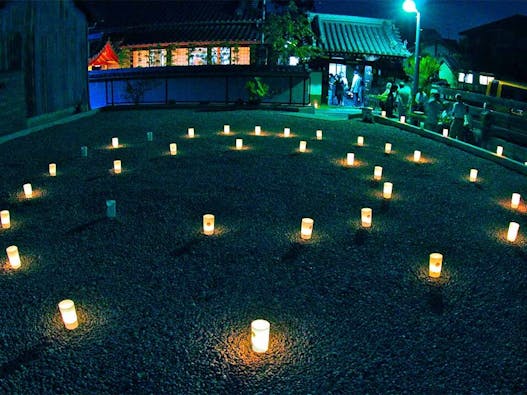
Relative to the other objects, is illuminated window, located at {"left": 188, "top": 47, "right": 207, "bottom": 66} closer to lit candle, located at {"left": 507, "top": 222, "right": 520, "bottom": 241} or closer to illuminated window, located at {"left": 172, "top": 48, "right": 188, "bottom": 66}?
illuminated window, located at {"left": 172, "top": 48, "right": 188, "bottom": 66}

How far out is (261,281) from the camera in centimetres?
554

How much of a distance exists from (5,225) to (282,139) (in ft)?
25.3

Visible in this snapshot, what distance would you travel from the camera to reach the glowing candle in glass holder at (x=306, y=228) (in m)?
6.61

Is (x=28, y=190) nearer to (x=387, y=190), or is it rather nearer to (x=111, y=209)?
(x=111, y=209)

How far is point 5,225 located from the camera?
22.9ft

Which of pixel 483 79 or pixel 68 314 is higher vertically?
pixel 483 79

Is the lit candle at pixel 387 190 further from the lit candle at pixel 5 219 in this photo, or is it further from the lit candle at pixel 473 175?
the lit candle at pixel 5 219

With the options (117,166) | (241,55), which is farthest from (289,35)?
(117,166)

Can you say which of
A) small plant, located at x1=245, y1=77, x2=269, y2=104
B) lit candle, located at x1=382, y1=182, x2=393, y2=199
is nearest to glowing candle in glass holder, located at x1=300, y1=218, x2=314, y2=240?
lit candle, located at x1=382, y1=182, x2=393, y2=199

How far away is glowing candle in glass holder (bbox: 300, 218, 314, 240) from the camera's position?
21.7 feet

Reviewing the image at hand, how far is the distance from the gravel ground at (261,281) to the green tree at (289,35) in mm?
15141

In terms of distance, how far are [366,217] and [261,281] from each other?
234 centimetres

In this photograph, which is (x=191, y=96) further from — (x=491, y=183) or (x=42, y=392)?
(x=42, y=392)

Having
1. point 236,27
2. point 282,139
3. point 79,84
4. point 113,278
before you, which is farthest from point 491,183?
point 236,27
